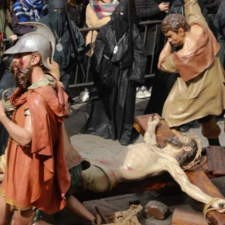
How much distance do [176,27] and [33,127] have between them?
9.19 feet

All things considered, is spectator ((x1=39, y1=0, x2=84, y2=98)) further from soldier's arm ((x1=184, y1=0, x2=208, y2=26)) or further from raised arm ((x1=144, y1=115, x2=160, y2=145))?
raised arm ((x1=144, y1=115, x2=160, y2=145))

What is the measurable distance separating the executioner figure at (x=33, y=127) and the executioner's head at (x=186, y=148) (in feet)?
5.07

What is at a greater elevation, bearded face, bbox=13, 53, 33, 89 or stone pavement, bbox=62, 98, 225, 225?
bearded face, bbox=13, 53, 33, 89

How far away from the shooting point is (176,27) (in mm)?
7570

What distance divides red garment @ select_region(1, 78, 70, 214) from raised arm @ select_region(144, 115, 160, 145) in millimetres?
1686

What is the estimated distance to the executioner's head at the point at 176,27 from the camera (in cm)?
757

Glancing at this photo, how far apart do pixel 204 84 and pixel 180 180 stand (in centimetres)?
181

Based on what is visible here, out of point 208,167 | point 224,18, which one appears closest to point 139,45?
point 224,18

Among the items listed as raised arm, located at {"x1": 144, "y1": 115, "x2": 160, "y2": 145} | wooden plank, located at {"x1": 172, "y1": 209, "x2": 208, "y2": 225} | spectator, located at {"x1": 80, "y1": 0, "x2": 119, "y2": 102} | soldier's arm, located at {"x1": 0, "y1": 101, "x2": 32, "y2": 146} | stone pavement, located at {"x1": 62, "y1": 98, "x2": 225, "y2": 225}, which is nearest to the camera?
soldier's arm, located at {"x1": 0, "y1": 101, "x2": 32, "y2": 146}

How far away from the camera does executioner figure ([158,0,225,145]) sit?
7637mm

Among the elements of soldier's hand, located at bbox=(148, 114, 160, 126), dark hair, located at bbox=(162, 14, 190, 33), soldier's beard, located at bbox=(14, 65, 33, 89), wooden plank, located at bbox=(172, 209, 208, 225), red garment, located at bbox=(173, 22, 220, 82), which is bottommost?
soldier's hand, located at bbox=(148, 114, 160, 126)

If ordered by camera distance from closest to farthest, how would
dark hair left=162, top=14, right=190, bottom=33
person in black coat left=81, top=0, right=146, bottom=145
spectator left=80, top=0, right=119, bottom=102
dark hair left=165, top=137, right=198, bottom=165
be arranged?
dark hair left=165, top=137, right=198, bottom=165 < dark hair left=162, top=14, right=190, bottom=33 < person in black coat left=81, top=0, right=146, bottom=145 < spectator left=80, top=0, right=119, bottom=102


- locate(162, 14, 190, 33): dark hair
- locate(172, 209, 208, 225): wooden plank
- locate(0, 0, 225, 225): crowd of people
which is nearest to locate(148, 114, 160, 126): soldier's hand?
locate(0, 0, 225, 225): crowd of people

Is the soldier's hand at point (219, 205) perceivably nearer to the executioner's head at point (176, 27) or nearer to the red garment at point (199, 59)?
the red garment at point (199, 59)
